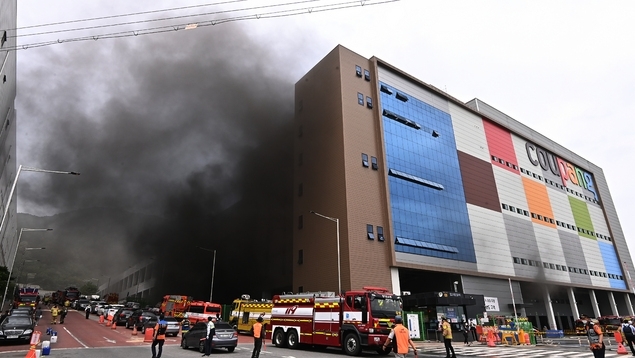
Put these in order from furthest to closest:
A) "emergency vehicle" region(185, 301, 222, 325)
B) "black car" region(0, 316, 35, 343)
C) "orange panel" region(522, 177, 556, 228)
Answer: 1. "orange panel" region(522, 177, 556, 228)
2. "emergency vehicle" region(185, 301, 222, 325)
3. "black car" region(0, 316, 35, 343)

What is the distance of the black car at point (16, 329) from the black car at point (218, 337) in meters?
9.19

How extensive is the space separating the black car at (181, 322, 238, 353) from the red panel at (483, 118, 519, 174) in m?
51.3

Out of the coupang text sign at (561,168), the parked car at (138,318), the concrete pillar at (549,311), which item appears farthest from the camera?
the coupang text sign at (561,168)

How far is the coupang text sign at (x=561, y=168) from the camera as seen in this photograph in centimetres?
6775

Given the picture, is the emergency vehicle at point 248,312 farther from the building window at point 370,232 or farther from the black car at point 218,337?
the building window at point 370,232

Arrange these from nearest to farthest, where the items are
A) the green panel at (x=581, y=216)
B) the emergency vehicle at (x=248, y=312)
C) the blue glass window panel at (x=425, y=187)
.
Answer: the emergency vehicle at (x=248, y=312)
the blue glass window panel at (x=425, y=187)
the green panel at (x=581, y=216)

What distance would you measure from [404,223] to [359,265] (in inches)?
322

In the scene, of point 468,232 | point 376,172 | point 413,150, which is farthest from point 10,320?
point 468,232

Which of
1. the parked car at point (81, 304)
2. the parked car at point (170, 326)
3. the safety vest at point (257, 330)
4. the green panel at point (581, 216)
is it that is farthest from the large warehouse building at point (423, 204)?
the parked car at point (81, 304)

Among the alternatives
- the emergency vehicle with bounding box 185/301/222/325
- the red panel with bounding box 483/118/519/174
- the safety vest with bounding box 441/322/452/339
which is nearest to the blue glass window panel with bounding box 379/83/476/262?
the red panel with bounding box 483/118/519/174

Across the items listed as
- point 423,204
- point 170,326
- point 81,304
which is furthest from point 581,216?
point 81,304

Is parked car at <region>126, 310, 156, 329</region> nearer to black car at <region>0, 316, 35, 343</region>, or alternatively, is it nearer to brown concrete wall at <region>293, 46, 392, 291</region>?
black car at <region>0, 316, 35, 343</region>

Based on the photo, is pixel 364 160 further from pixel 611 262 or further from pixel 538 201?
pixel 611 262

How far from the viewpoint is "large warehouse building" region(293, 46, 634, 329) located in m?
37.6
